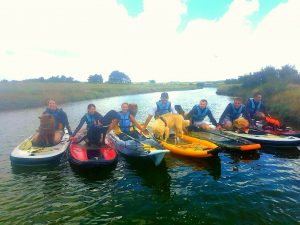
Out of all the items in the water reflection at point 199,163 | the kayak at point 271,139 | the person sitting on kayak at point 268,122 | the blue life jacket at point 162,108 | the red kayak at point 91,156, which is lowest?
the water reflection at point 199,163

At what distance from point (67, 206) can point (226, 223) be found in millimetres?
4291

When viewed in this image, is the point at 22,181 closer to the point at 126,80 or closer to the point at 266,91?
the point at 266,91

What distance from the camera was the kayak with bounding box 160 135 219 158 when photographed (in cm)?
1129

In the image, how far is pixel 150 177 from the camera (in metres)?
10.4

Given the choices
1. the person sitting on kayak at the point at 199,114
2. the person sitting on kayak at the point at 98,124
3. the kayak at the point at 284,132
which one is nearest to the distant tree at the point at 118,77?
the person sitting on kayak at the point at 199,114

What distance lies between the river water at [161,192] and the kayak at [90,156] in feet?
1.52

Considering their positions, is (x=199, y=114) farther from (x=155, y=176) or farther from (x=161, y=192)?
(x=161, y=192)

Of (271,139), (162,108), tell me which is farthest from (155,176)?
(271,139)

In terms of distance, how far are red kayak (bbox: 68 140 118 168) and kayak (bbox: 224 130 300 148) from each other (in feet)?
22.7

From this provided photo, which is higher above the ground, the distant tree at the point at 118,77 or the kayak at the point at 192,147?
the distant tree at the point at 118,77

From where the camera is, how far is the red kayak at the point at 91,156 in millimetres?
10273

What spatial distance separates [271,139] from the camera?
13758 millimetres

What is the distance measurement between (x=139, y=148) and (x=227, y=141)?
15.7 ft

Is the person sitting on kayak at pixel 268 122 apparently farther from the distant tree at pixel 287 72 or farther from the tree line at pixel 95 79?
the tree line at pixel 95 79
